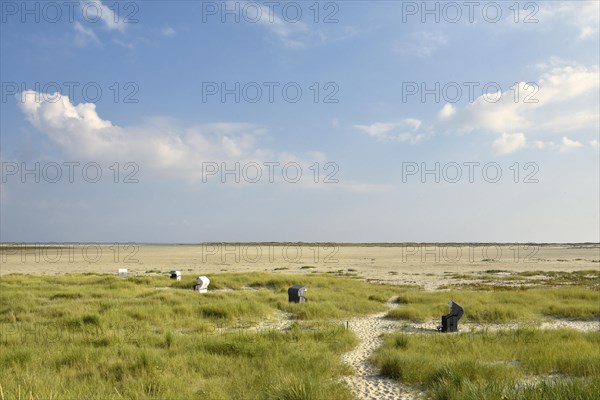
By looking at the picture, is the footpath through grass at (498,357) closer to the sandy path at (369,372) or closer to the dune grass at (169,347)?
the sandy path at (369,372)

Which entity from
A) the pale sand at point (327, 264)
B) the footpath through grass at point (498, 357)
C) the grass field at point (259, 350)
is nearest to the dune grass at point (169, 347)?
the grass field at point (259, 350)

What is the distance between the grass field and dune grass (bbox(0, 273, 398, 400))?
0.04 meters

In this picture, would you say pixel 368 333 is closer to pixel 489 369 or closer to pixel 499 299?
pixel 489 369

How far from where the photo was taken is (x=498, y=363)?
967cm

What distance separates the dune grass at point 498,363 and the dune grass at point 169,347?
144 centimetres

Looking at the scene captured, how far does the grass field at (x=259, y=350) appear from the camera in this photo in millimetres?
7215

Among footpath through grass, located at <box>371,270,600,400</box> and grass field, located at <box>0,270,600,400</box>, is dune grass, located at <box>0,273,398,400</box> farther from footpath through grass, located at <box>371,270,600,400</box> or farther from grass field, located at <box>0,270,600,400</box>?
footpath through grass, located at <box>371,270,600,400</box>

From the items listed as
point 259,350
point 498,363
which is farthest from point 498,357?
point 259,350

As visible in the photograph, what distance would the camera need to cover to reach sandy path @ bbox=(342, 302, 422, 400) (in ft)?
26.4

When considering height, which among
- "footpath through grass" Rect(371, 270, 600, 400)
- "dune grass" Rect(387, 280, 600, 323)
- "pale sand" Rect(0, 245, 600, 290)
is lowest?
"pale sand" Rect(0, 245, 600, 290)

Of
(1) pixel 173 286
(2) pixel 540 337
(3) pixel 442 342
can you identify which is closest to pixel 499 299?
(2) pixel 540 337

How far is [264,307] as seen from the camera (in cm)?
1773

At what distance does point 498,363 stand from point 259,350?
5444 millimetres

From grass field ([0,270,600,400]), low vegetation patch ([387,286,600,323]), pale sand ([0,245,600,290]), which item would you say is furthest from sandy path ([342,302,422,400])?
pale sand ([0,245,600,290])
